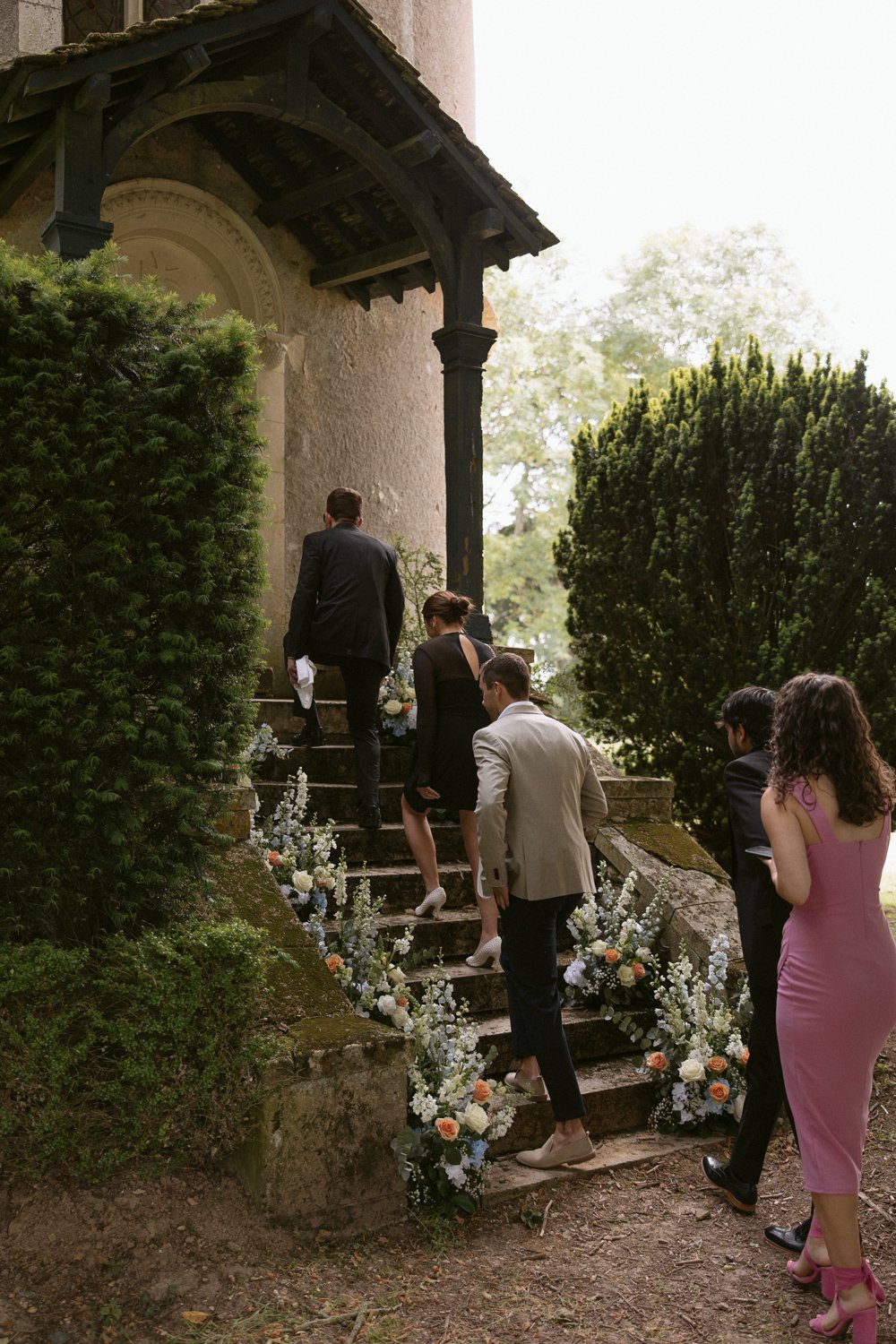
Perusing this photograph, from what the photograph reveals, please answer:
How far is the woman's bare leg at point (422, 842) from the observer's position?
222 inches

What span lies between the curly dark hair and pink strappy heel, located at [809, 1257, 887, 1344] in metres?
1.27

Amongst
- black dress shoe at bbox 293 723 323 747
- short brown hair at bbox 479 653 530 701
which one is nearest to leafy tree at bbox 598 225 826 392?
black dress shoe at bbox 293 723 323 747

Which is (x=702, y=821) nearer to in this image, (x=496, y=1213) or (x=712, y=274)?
(x=496, y=1213)

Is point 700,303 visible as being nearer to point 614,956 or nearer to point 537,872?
point 614,956

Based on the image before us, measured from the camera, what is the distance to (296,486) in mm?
9305

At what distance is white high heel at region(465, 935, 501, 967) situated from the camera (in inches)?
212

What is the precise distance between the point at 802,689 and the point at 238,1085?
2163mm

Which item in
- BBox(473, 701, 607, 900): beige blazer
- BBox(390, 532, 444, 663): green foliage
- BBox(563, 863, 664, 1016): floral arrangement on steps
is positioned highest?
BBox(390, 532, 444, 663): green foliage

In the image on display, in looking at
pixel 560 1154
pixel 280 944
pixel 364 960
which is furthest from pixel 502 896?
pixel 560 1154

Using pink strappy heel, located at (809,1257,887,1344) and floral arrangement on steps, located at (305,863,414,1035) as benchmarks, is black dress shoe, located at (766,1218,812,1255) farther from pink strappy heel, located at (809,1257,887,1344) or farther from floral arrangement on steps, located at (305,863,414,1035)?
floral arrangement on steps, located at (305,863,414,1035)

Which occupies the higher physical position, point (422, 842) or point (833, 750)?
point (833, 750)

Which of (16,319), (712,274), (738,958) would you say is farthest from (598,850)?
(712,274)

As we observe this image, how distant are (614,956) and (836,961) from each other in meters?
2.21

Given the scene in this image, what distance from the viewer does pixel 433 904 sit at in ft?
18.4
